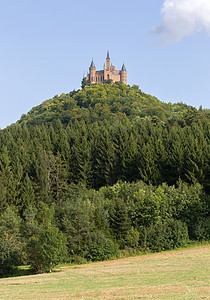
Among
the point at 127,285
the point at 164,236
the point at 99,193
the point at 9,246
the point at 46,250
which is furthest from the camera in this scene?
the point at 99,193

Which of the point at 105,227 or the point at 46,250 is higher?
the point at 105,227

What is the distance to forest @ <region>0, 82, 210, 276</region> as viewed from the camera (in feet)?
153

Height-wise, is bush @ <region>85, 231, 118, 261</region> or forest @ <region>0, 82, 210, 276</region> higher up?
forest @ <region>0, 82, 210, 276</region>

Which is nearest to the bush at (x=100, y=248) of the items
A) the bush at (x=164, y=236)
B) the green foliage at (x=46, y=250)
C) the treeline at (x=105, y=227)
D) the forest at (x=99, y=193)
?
the treeline at (x=105, y=227)

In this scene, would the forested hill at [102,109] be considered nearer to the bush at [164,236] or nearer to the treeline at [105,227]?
the treeline at [105,227]

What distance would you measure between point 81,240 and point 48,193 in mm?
28692

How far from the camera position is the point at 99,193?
60188mm

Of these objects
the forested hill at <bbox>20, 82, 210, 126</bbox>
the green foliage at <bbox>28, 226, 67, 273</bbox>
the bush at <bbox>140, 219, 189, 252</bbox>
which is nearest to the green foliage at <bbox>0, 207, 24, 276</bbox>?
the green foliage at <bbox>28, 226, 67, 273</bbox>

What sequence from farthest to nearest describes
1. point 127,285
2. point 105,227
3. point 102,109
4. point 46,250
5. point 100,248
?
point 102,109 < point 105,227 < point 100,248 < point 46,250 < point 127,285

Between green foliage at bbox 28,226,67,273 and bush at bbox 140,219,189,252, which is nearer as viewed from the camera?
green foliage at bbox 28,226,67,273

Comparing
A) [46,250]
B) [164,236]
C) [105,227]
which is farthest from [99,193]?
[46,250]

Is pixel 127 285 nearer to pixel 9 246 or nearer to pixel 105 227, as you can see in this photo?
pixel 9 246

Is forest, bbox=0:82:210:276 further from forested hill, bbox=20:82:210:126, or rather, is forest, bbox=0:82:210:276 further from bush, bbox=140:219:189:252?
forested hill, bbox=20:82:210:126

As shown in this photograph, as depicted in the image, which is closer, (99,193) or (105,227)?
(105,227)
